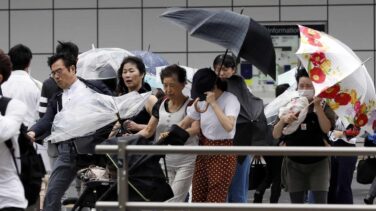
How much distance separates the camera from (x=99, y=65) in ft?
39.8

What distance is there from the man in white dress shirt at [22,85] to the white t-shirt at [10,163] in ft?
15.1

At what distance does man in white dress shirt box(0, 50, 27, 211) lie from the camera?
727cm

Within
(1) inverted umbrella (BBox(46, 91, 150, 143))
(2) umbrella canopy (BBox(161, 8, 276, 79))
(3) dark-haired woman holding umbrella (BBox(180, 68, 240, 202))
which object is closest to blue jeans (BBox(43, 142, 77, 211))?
(1) inverted umbrella (BBox(46, 91, 150, 143))

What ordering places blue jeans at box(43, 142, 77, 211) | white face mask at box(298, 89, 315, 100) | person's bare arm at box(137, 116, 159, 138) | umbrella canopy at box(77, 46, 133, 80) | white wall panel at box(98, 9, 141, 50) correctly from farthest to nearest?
white wall panel at box(98, 9, 141, 50) → umbrella canopy at box(77, 46, 133, 80) → blue jeans at box(43, 142, 77, 211) → person's bare arm at box(137, 116, 159, 138) → white face mask at box(298, 89, 315, 100)

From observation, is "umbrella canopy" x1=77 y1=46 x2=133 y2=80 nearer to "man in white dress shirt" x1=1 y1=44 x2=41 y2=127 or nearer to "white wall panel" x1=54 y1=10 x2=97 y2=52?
"man in white dress shirt" x1=1 y1=44 x2=41 y2=127

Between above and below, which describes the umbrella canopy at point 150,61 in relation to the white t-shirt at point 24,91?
above

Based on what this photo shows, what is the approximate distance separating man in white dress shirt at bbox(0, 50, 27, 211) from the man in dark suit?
128 inches

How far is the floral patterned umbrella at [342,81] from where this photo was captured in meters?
9.63

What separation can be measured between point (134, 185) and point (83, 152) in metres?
1.69

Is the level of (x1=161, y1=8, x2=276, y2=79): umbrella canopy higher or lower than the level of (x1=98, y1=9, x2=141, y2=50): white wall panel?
lower

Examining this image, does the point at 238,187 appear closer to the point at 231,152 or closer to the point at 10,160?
the point at 231,152

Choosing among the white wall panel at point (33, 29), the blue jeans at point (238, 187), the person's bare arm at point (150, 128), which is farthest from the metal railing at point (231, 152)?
the white wall panel at point (33, 29)

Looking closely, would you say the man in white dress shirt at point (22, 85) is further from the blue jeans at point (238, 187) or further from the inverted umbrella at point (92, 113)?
the blue jeans at point (238, 187)

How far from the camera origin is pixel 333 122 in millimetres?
10273
